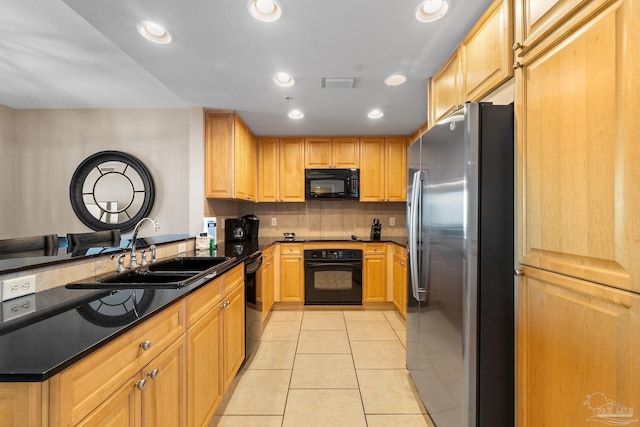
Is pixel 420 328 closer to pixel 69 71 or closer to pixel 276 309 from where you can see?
pixel 276 309

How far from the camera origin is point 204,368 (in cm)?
152

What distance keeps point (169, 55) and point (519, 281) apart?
98.6 inches

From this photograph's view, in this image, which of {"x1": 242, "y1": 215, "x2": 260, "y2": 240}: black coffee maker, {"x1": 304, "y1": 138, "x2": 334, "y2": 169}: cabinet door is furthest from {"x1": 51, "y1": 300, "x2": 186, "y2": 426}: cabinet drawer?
{"x1": 304, "y1": 138, "x2": 334, "y2": 169}: cabinet door

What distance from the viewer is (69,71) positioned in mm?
2443

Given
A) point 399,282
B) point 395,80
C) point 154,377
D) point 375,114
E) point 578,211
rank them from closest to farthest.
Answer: point 578,211, point 154,377, point 395,80, point 375,114, point 399,282

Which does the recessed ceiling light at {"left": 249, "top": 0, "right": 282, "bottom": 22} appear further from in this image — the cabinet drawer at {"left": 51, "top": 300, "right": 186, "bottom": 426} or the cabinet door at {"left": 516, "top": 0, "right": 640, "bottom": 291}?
the cabinet drawer at {"left": 51, "top": 300, "right": 186, "bottom": 426}

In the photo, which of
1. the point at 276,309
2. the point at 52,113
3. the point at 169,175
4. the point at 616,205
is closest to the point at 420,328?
the point at 616,205

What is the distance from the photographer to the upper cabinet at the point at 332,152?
162 inches

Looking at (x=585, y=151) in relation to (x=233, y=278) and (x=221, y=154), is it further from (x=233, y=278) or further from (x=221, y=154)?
(x=221, y=154)

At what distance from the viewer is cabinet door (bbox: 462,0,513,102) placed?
1.33 metres

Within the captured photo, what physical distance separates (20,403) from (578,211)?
5.28 ft

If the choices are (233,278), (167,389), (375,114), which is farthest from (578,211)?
(375,114)

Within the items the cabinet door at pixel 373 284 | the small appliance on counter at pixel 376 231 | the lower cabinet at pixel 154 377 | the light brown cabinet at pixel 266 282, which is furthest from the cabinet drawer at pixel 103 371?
the small appliance on counter at pixel 376 231

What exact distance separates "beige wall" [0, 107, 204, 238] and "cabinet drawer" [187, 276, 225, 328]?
72.7 inches
